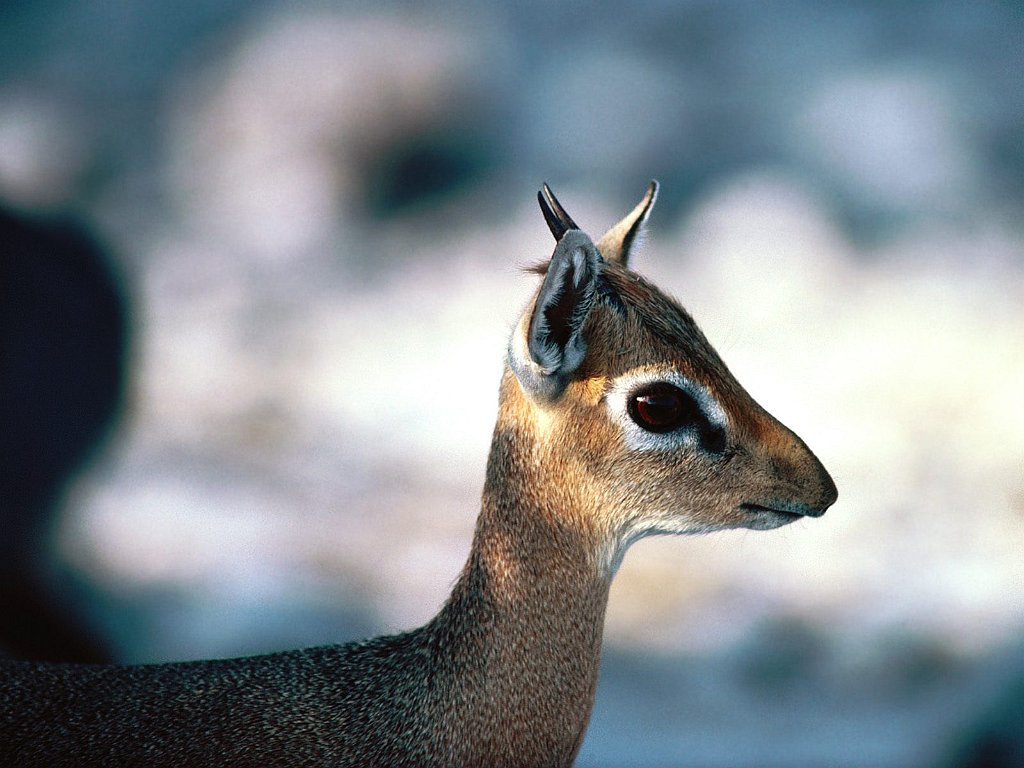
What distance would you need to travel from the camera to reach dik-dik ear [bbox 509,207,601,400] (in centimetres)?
220

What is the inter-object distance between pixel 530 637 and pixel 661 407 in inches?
21.6

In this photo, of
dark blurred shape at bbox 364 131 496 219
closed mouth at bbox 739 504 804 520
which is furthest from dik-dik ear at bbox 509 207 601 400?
dark blurred shape at bbox 364 131 496 219

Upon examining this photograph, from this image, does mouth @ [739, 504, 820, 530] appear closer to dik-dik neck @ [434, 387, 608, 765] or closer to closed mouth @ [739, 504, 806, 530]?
closed mouth @ [739, 504, 806, 530]

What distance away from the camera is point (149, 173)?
16.6 feet

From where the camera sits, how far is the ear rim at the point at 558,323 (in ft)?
7.21

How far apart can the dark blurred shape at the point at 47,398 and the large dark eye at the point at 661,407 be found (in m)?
3.09

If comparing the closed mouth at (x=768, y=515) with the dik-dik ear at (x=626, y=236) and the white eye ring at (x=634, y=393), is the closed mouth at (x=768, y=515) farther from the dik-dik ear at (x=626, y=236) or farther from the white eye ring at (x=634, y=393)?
the dik-dik ear at (x=626, y=236)

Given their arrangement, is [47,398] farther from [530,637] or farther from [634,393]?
[634,393]

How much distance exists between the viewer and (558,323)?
A: 90.6 inches

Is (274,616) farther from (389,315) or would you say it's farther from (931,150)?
(931,150)

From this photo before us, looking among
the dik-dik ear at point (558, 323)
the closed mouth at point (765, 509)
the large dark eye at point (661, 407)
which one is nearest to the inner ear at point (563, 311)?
the dik-dik ear at point (558, 323)

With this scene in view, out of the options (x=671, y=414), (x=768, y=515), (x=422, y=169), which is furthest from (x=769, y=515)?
(x=422, y=169)

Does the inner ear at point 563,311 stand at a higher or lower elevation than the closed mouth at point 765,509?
higher

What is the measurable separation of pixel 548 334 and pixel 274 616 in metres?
2.79
